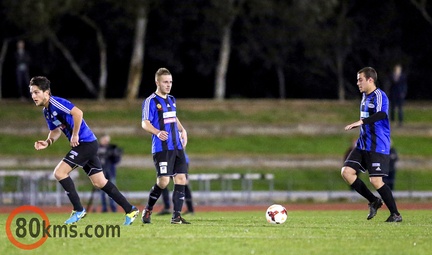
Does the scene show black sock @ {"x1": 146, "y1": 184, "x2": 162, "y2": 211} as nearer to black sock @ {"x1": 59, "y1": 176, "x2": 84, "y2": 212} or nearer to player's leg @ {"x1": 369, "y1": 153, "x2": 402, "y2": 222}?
black sock @ {"x1": 59, "y1": 176, "x2": 84, "y2": 212}

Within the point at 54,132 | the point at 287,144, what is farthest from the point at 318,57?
the point at 54,132

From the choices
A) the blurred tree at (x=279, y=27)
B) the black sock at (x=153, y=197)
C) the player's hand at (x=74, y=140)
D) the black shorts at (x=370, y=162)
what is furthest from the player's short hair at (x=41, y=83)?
the blurred tree at (x=279, y=27)

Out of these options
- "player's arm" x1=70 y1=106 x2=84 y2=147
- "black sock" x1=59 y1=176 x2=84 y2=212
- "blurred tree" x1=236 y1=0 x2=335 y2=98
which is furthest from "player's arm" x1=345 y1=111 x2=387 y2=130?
"blurred tree" x1=236 y1=0 x2=335 y2=98

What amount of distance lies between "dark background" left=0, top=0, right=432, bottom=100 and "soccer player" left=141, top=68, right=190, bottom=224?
105 feet

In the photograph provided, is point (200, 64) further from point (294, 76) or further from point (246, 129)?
point (246, 129)

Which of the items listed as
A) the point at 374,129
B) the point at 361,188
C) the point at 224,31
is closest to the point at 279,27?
the point at 224,31

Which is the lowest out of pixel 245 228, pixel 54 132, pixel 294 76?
pixel 245 228

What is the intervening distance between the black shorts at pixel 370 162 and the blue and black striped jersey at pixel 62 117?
418cm

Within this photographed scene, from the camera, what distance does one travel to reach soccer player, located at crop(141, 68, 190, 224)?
16500mm

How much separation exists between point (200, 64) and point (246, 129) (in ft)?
27.6

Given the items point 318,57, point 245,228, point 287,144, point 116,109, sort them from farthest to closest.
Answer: point 318,57 < point 116,109 < point 287,144 < point 245,228

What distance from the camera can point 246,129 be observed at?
43.7 meters

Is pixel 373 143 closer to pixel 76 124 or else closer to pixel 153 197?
pixel 153 197

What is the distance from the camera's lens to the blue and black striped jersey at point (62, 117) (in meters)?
15.7
